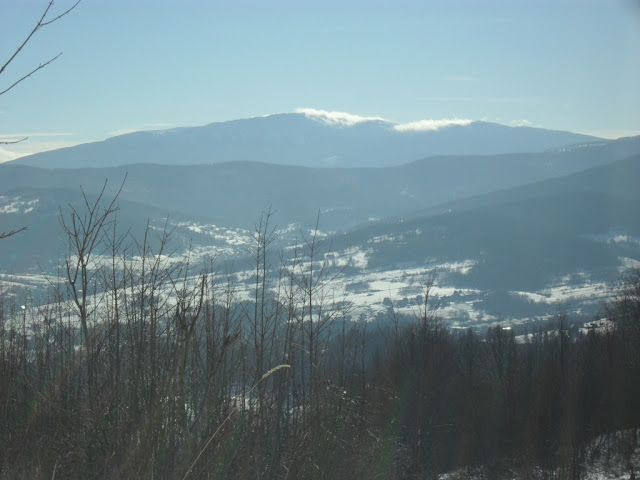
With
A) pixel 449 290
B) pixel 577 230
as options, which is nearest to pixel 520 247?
pixel 577 230

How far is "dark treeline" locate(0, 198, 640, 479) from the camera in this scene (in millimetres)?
5703

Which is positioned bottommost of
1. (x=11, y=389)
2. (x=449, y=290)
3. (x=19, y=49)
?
(x=449, y=290)

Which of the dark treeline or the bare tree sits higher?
the bare tree

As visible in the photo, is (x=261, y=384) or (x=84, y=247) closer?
(x=84, y=247)

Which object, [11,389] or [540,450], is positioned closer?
[11,389]

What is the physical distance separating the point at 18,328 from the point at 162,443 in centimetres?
944

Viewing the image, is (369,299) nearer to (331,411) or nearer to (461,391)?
(461,391)

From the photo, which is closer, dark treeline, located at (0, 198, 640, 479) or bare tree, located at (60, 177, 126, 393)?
bare tree, located at (60, 177, 126, 393)

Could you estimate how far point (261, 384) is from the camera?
7.61 m

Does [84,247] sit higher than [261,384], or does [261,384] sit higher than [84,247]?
[84,247]

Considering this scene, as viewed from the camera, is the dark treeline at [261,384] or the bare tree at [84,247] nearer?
the bare tree at [84,247]

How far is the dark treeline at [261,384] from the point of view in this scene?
5703 millimetres

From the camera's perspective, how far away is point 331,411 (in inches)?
367

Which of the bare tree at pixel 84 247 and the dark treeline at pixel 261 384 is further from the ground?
the bare tree at pixel 84 247
